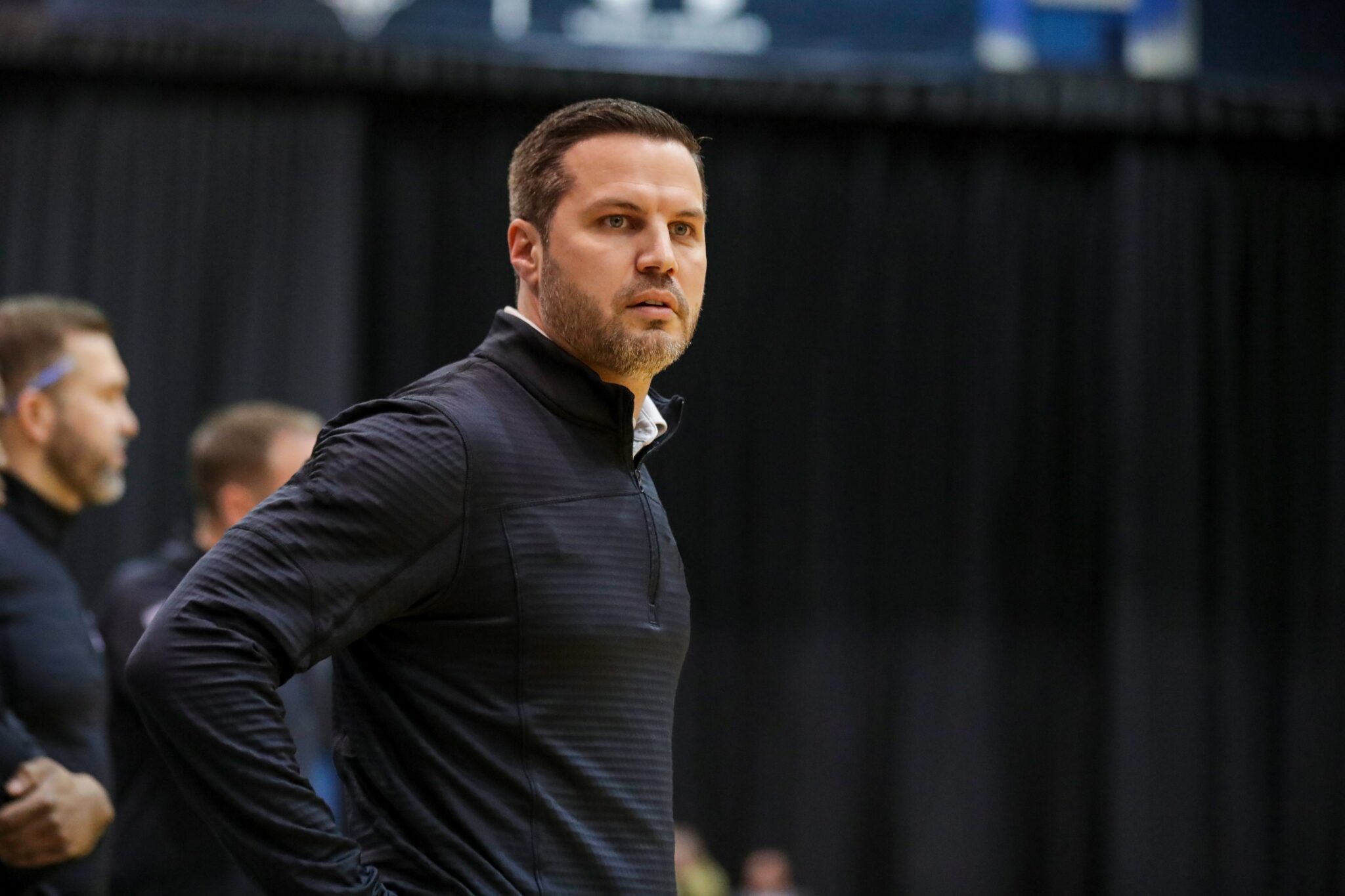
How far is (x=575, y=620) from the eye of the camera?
1.37 m

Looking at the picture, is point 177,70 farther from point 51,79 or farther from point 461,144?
point 461,144

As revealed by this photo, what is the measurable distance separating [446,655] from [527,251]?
0.47 meters

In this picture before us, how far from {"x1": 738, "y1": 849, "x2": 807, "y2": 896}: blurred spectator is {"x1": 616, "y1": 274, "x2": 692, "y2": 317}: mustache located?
5.12 meters

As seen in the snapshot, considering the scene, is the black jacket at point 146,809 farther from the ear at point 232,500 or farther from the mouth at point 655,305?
the mouth at point 655,305

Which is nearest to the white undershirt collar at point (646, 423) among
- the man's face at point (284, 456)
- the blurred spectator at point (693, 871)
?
the man's face at point (284, 456)

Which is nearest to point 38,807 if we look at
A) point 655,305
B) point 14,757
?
point 14,757

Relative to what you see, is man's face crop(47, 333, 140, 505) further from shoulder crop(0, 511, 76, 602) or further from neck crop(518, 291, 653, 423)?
neck crop(518, 291, 653, 423)

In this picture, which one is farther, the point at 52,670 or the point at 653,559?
the point at 52,670

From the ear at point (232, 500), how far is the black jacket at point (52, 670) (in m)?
0.63

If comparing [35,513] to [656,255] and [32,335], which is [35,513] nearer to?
[32,335]

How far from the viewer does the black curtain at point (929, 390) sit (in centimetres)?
661

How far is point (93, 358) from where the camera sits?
2.49 meters

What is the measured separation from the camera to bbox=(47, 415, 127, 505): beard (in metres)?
2.43

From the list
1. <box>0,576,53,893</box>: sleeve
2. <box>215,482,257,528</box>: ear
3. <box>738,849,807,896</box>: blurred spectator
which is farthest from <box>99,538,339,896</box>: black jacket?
<box>738,849,807,896</box>: blurred spectator
